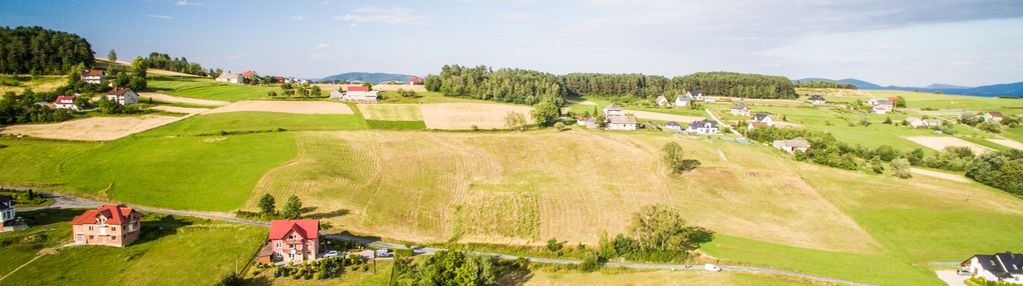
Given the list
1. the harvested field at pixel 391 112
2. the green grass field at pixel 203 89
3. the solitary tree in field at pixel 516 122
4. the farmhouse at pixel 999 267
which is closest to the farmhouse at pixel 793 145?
the farmhouse at pixel 999 267

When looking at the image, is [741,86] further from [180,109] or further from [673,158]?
[180,109]

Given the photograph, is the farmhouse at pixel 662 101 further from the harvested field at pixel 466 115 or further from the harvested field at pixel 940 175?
the harvested field at pixel 940 175

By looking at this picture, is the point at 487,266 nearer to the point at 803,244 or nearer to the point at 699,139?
the point at 803,244

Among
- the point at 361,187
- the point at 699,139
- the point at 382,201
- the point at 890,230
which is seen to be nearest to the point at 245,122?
the point at 361,187

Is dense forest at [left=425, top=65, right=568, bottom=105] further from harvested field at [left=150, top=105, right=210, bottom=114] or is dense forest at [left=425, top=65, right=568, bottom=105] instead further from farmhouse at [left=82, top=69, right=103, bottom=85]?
farmhouse at [left=82, top=69, right=103, bottom=85]

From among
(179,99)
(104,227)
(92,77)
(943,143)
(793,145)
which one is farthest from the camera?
(92,77)

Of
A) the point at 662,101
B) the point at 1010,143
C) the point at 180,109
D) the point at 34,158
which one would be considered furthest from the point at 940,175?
the point at 180,109
